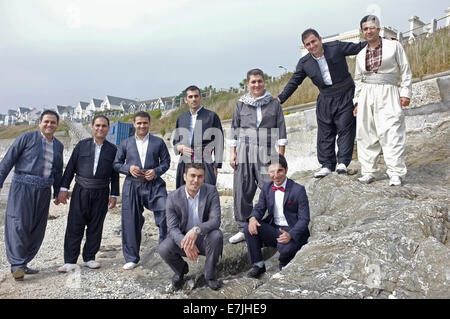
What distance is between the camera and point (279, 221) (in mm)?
3457

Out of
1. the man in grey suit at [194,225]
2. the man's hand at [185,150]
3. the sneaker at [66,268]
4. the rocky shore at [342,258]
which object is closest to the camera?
the rocky shore at [342,258]

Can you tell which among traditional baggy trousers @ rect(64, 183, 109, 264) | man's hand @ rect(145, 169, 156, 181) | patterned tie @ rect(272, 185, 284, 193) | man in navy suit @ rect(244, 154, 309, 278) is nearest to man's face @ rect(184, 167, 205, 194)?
man in navy suit @ rect(244, 154, 309, 278)

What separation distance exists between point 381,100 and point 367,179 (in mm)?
944

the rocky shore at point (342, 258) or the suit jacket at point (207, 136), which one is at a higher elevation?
the suit jacket at point (207, 136)

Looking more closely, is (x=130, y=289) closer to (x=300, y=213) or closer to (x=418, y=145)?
(x=300, y=213)

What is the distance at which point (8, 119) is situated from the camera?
95938 mm

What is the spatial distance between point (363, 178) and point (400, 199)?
727 millimetres

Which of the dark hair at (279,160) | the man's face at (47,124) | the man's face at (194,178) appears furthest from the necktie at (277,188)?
the man's face at (47,124)

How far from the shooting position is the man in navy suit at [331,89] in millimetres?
4270

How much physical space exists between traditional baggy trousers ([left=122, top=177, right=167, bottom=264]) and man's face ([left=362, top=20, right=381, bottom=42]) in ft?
9.90

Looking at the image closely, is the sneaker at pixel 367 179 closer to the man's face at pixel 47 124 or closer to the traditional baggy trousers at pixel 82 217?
the traditional baggy trousers at pixel 82 217

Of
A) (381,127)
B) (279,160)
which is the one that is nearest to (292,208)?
(279,160)

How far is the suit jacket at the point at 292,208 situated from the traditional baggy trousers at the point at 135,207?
1345mm

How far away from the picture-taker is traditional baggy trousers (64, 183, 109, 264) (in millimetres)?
4234
